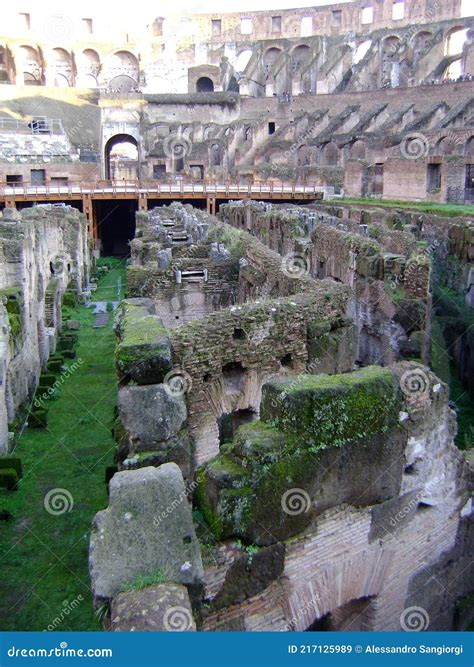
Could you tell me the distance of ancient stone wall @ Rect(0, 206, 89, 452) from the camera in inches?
454

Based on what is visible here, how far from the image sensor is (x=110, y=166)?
191 feet

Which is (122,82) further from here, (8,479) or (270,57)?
(8,479)

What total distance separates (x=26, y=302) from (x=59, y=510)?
6.15 metres

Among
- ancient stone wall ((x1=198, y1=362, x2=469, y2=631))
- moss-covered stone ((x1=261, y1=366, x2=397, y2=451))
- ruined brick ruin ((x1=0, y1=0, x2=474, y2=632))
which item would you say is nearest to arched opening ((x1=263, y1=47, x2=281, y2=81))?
ruined brick ruin ((x1=0, y1=0, x2=474, y2=632))

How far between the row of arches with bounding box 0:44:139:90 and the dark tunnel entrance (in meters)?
33.1

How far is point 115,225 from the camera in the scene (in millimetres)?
39500

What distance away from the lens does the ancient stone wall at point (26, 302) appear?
37.8 ft

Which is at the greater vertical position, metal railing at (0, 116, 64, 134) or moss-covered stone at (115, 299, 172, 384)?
metal railing at (0, 116, 64, 134)

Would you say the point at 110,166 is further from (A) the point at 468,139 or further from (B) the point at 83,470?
(B) the point at 83,470

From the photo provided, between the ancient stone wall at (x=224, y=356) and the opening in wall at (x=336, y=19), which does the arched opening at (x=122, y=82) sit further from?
the ancient stone wall at (x=224, y=356)

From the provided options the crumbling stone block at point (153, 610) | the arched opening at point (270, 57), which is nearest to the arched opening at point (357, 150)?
the arched opening at point (270, 57)

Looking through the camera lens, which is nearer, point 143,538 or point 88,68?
point 143,538

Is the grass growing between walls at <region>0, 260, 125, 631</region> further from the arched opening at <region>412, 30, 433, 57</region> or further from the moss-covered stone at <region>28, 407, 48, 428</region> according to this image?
the arched opening at <region>412, 30, 433, 57</region>

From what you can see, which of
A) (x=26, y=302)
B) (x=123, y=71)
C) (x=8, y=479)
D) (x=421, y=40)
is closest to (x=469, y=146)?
(x=421, y=40)
